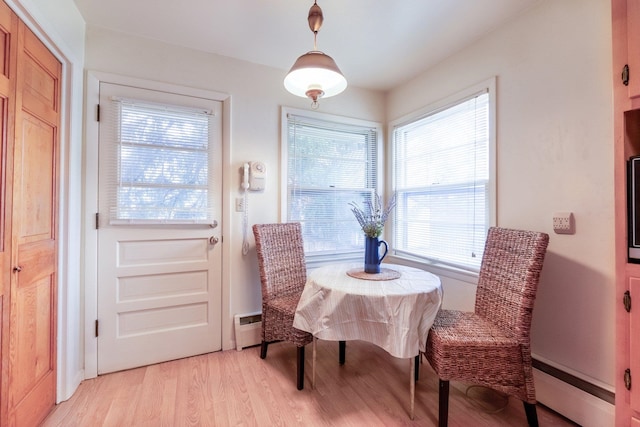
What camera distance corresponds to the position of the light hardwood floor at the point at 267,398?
5.40 ft

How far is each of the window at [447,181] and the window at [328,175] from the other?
0.35 meters

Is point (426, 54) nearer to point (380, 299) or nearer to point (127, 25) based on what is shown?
point (380, 299)

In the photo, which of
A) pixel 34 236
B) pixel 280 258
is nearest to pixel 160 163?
pixel 34 236

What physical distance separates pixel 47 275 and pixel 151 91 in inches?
56.5

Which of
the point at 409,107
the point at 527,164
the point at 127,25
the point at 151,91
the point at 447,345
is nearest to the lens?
the point at 447,345

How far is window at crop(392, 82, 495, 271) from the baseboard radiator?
5.14 ft

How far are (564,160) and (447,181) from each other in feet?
2.83

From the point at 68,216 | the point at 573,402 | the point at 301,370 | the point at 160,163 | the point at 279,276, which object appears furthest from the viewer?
the point at 279,276

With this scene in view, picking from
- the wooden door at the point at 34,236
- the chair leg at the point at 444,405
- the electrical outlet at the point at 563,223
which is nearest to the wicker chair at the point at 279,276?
the chair leg at the point at 444,405

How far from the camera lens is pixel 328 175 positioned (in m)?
2.91

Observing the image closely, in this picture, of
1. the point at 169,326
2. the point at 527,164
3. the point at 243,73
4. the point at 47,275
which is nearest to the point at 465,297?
the point at 527,164

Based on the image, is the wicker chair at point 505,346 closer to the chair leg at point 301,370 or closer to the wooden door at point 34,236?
the chair leg at point 301,370

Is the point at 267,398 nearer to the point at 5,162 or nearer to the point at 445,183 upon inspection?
the point at 5,162

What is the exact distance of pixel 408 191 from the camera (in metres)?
2.91
